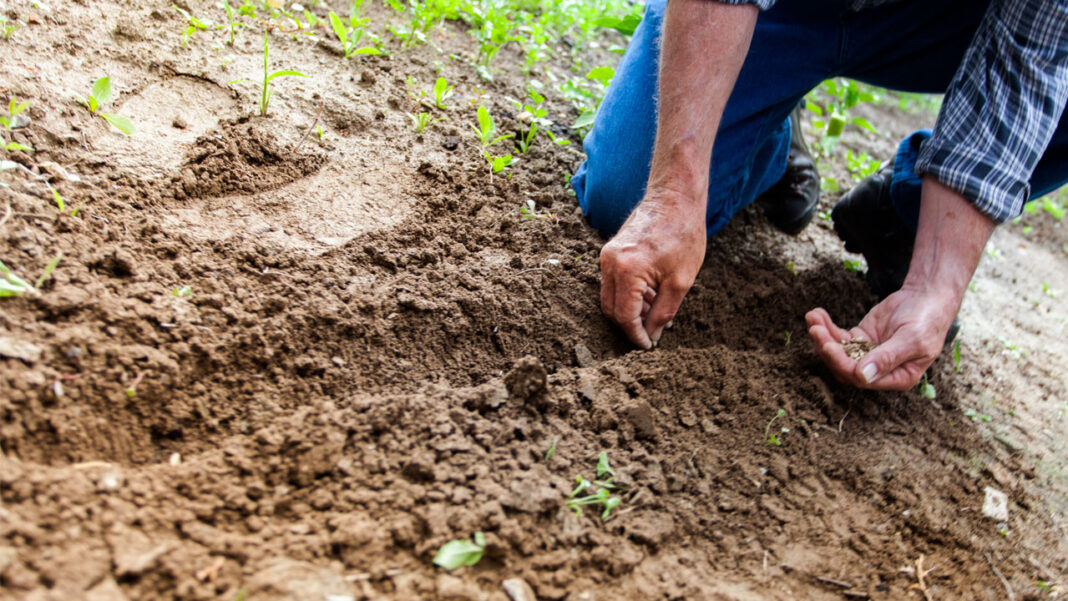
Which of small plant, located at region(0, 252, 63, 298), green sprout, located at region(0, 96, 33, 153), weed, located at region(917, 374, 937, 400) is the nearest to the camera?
small plant, located at region(0, 252, 63, 298)

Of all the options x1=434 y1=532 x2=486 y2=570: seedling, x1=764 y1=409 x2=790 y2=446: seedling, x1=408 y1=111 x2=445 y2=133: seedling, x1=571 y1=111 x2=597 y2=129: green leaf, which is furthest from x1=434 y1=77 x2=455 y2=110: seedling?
x1=434 y1=532 x2=486 y2=570: seedling

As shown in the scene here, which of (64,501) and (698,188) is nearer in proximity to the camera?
(64,501)

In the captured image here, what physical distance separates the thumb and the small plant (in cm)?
185

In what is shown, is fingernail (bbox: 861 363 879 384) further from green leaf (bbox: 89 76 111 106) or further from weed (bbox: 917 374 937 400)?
green leaf (bbox: 89 76 111 106)

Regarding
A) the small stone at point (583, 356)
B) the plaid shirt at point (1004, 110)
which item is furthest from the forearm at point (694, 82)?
the plaid shirt at point (1004, 110)

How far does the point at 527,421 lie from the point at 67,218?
3.65 ft

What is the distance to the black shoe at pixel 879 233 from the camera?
2371 millimetres

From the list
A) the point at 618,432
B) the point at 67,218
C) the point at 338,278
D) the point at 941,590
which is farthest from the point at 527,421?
the point at 67,218

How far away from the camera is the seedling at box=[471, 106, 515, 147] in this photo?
7.32 feet

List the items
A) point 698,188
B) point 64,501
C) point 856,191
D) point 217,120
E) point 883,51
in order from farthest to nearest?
point 856,191 → point 883,51 → point 217,120 → point 698,188 → point 64,501

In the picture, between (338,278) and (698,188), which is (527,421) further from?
(698,188)

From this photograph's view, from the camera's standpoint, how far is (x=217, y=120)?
198 centimetres

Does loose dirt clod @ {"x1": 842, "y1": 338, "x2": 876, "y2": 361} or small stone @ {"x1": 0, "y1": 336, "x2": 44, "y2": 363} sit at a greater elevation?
small stone @ {"x1": 0, "y1": 336, "x2": 44, "y2": 363}

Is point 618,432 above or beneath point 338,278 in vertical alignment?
beneath
